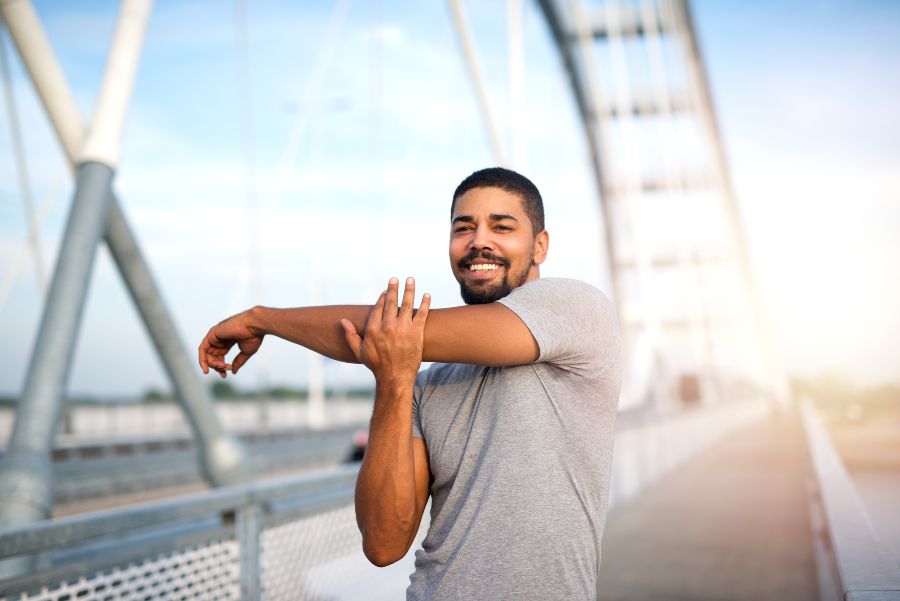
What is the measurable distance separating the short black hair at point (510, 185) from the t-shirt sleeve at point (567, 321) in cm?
23

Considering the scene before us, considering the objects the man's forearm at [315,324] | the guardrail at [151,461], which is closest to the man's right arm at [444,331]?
the man's forearm at [315,324]

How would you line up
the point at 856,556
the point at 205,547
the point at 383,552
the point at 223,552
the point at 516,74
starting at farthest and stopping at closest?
1. the point at 516,74
2. the point at 223,552
3. the point at 205,547
4. the point at 856,556
5. the point at 383,552

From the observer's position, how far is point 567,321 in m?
1.89

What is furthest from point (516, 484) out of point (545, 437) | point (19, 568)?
point (19, 568)

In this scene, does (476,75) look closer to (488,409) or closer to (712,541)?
(712,541)

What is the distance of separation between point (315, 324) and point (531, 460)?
20.7 inches

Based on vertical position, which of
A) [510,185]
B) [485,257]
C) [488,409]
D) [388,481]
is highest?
[510,185]

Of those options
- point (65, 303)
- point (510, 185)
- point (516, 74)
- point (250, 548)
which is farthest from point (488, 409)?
point (516, 74)

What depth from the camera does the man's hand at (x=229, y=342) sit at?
208cm

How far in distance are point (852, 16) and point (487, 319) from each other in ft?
58.9

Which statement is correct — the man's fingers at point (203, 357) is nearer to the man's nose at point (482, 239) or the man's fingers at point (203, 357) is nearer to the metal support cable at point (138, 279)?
the man's nose at point (482, 239)

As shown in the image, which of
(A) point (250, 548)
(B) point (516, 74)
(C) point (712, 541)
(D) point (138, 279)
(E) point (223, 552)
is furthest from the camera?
(B) point (516, 74)

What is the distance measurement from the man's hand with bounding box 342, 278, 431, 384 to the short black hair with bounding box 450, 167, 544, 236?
405mm

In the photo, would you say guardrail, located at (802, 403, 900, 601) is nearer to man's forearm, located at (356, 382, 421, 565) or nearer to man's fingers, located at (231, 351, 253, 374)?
man's forearm, located at (356, 382, 421, 565)
